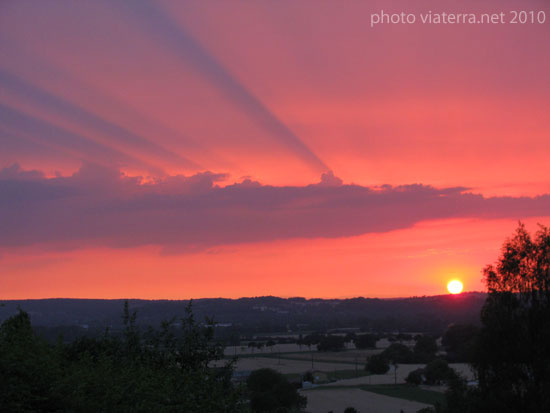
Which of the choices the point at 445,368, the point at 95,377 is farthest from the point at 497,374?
the point at 445,368

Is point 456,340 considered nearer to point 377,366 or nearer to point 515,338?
point 377,366

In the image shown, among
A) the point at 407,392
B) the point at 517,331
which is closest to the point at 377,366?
the point at 407,392

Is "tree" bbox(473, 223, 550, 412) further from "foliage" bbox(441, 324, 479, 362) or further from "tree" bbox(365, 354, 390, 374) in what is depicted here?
"tree" bbox(365, 354, 390, 374)

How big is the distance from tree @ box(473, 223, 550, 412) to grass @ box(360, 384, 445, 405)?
4036 centimetres

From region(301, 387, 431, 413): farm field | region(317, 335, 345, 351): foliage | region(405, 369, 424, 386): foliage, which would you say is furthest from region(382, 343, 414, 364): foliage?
region(301, 387, 431, 413): farm field

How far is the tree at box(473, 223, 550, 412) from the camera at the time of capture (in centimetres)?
3064

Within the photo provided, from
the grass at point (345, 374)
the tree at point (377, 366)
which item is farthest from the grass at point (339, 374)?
the tree at point (377, 366)

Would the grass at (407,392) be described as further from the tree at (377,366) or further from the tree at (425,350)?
the tree at (425,350)

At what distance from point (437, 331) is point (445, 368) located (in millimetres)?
97175

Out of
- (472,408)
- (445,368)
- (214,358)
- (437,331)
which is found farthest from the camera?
(437,331)

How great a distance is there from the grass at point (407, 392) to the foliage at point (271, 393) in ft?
52.2

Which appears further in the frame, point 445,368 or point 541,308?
point 445,368

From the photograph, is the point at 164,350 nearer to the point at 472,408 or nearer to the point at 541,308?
the point at 472,408

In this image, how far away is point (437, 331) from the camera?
182250 millimetres
